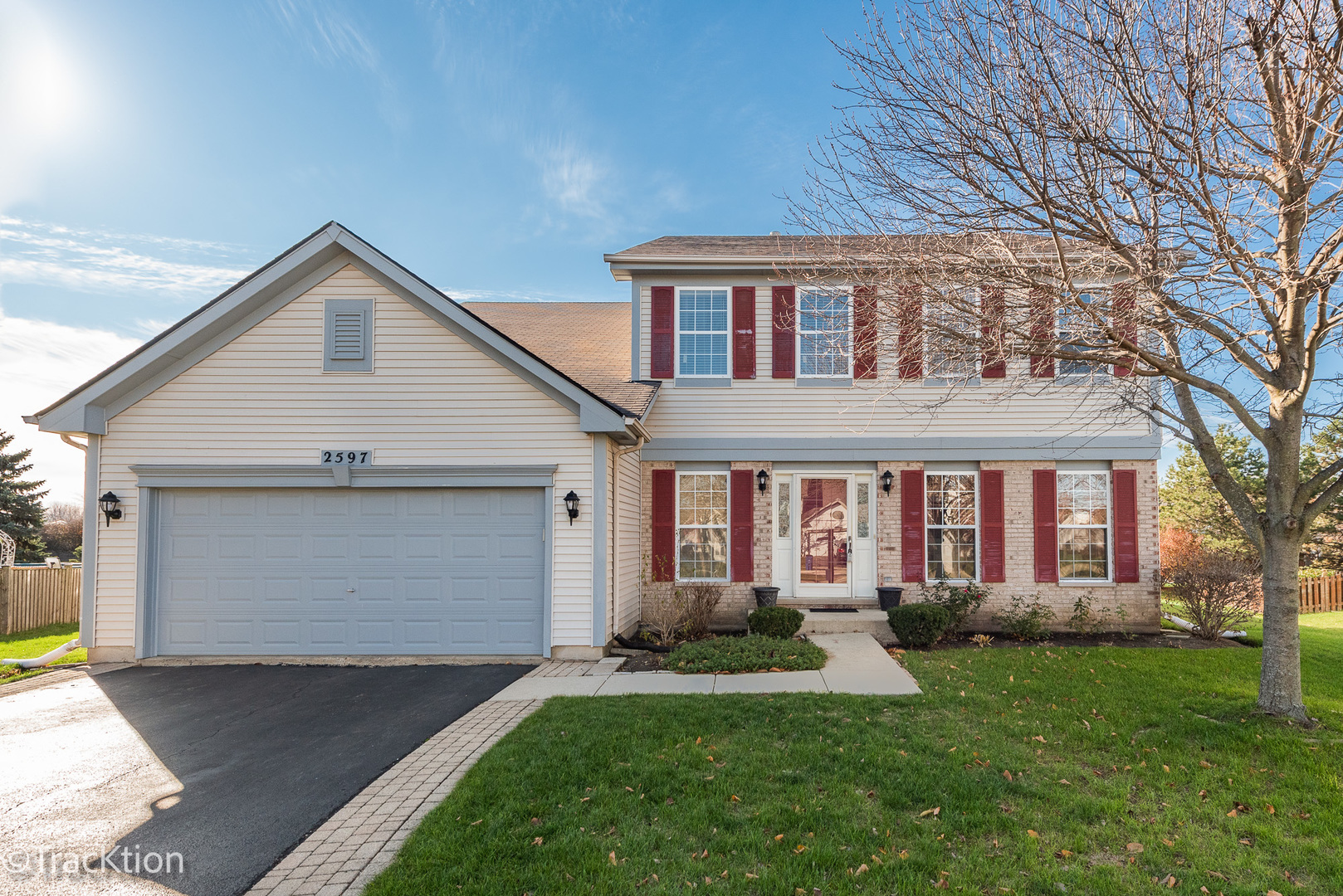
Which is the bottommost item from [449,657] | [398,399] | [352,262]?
[449,657]

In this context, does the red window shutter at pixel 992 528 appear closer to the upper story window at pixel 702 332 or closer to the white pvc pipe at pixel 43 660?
the upper story window at pixel 702 332

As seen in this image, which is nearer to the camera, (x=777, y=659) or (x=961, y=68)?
(x=961, y=68)

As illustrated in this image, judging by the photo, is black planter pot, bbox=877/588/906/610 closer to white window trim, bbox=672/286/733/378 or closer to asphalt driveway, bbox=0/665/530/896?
white window trim, bbox=672/286/733/378

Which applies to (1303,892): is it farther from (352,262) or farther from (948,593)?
(352,262)

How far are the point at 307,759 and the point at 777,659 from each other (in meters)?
5.25

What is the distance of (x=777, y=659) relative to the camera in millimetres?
8680

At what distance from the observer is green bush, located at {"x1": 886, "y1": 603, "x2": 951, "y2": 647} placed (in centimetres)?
1013

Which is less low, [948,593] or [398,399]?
[398,399]

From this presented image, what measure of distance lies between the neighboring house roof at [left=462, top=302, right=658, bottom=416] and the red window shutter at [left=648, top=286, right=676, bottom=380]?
317mm

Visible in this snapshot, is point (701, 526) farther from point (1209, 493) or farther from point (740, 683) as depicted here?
point (1209, 493)

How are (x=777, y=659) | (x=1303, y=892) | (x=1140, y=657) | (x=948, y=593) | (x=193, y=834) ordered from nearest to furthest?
(x=1303, y=892)
(x=193, y=834)
(x=777, y=659)
(x=1140, y=657)
(x=948, y=593)

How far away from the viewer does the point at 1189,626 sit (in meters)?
11.5

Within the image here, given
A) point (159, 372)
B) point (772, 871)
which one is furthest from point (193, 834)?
point (159, 372)

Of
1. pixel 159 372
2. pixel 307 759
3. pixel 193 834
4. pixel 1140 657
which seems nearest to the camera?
pixel 193 834
